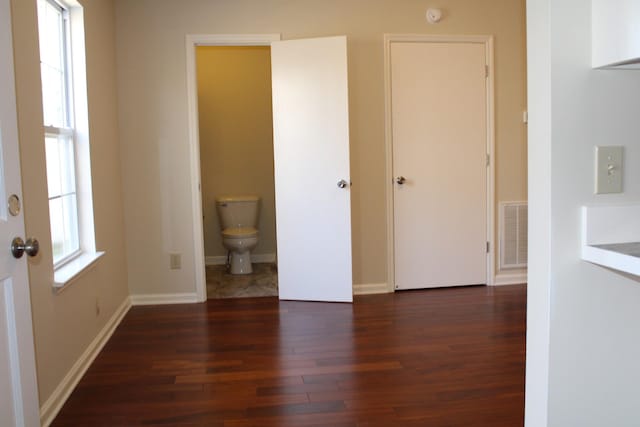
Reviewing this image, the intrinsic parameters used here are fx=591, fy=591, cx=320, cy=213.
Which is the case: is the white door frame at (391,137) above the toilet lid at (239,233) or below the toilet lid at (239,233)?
above

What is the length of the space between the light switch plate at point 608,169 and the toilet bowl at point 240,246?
4.42 m

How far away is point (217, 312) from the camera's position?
4.36 meters

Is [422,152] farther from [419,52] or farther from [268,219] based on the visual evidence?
[268,219]

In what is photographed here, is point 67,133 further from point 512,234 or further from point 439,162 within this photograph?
point 512,234

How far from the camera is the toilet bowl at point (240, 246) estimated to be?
5.60 metres

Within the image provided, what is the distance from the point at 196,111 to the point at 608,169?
3610 mm

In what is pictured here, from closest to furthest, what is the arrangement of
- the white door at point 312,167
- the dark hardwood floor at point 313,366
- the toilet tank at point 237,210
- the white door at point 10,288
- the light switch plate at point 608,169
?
1. the light switch plate at point 608,169
2. the white door at point 10,288
3. the dark hardwood floor at point 313,366
4. the white door at point 312,167
5. the toilet tank at point 237,210

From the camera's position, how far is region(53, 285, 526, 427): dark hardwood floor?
8.73 ft

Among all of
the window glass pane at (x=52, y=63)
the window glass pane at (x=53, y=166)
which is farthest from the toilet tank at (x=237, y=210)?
the window glass pane at (x=53, y=166)

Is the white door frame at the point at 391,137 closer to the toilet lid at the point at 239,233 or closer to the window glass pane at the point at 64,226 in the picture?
the toilet lid at the point at 239,233

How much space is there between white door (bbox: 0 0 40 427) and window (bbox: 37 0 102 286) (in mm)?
1183

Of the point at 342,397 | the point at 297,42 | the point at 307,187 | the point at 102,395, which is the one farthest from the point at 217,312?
the point at 297,42

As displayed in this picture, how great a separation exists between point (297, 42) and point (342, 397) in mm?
2733

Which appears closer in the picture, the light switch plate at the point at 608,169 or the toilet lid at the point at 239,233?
the light switch plate at the point at 608,169
